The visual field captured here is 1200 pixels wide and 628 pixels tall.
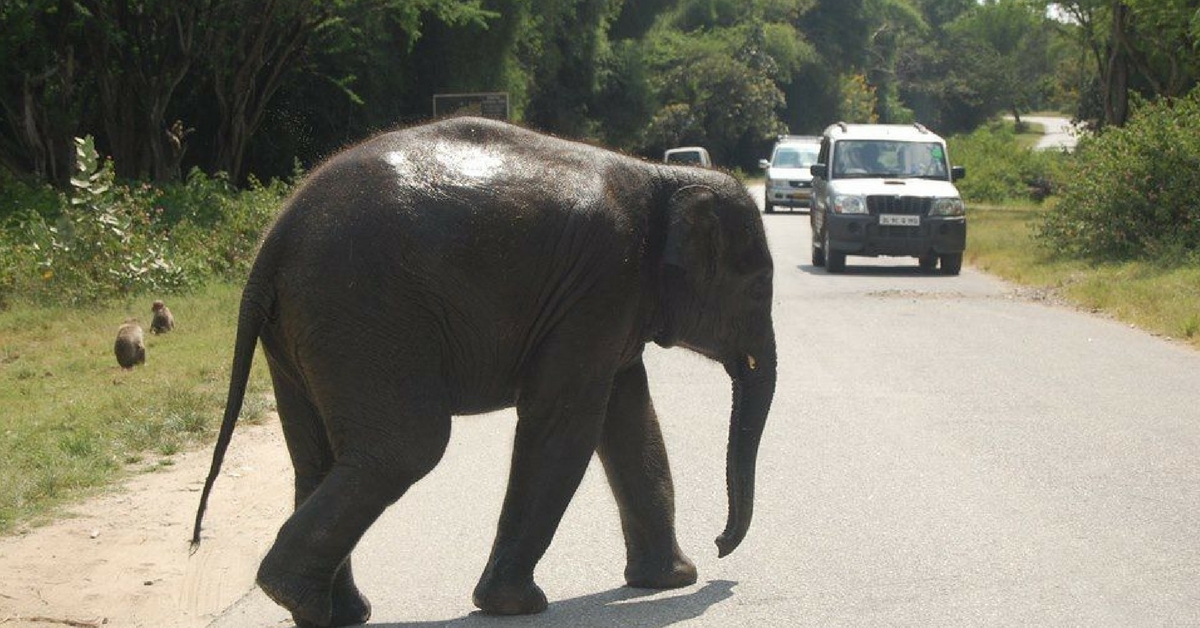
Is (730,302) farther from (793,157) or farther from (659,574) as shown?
(793,157)

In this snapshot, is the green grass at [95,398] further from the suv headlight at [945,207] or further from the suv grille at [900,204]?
the suv headlight at [945,207]

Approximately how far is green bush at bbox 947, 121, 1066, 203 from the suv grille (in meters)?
20.4

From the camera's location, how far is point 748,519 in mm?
6676

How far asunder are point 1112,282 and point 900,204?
3.81m

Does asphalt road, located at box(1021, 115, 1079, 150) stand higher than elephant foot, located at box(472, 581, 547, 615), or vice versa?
asphalt road, located at box(1021, 115, 1079, 150)

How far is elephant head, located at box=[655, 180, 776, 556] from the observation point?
6414 mm

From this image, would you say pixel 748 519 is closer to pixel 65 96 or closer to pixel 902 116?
pixel 65 96

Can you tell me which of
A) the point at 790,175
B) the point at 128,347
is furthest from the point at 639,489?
the point at 790,175

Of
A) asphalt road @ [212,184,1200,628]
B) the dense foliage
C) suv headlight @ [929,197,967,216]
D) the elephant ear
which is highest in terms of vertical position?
the dense foliage

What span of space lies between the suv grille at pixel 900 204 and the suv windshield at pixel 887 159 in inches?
42.5

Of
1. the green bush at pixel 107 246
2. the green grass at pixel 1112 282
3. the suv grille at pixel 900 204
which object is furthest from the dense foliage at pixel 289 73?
the green grass at pixel 1112 282

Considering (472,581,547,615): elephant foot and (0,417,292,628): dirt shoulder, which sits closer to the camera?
(472,581,547,615): elephant foot

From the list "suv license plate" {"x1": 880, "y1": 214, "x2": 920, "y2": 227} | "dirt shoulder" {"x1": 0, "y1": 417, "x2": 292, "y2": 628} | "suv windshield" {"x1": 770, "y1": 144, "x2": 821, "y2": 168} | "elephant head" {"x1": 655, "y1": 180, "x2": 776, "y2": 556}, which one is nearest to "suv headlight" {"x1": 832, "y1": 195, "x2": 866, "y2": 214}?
"suv license plate" {"x1": 880, "y1": 214, "x2": 920, "y2": 227}

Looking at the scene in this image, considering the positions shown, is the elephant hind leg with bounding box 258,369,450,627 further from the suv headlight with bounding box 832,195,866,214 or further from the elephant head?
the suv headlight with bounding box 832,195,866,214
